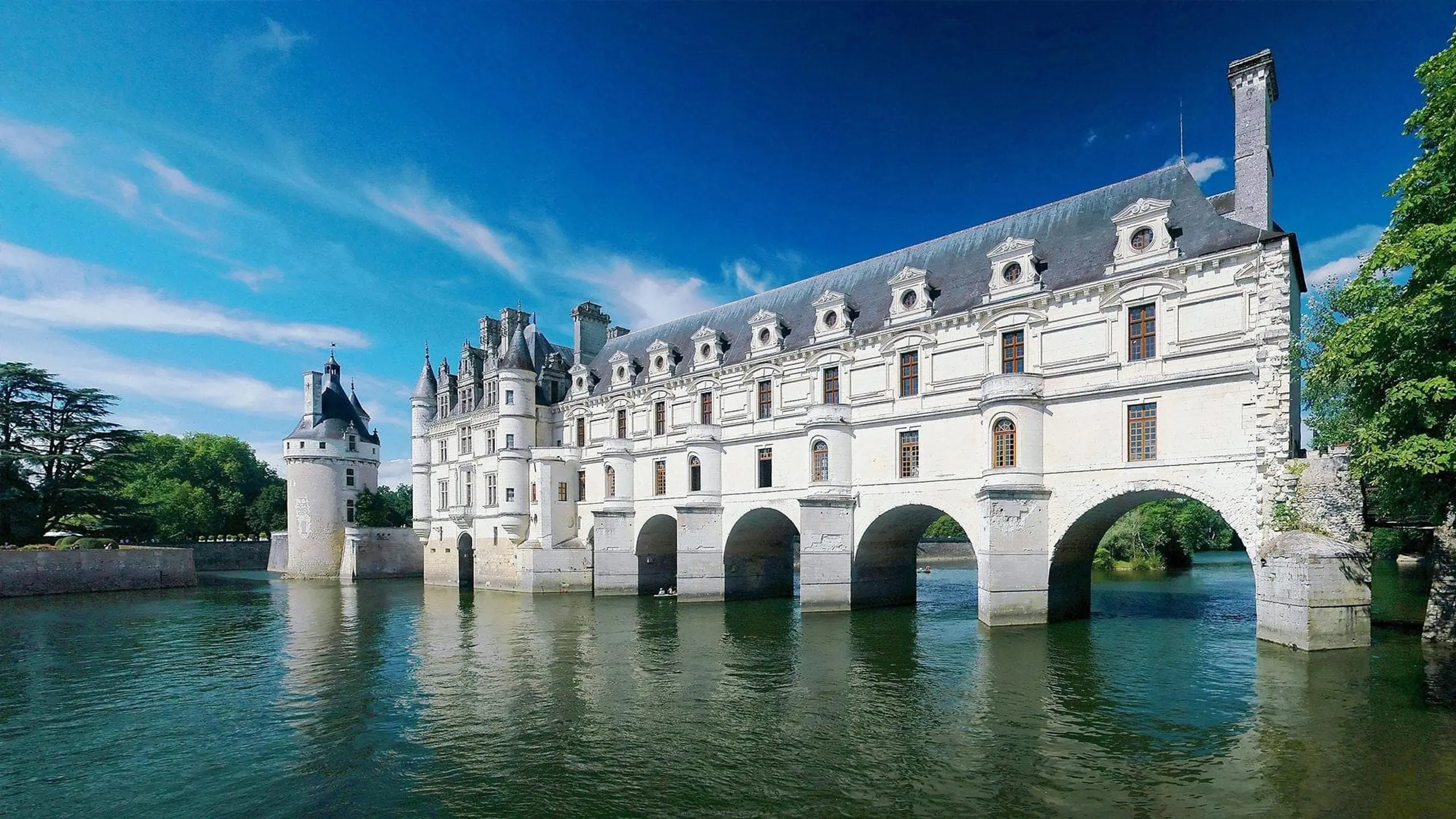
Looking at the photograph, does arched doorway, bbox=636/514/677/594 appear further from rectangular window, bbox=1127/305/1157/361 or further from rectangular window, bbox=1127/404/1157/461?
rectangular window, bbox=1127/305/1157/361

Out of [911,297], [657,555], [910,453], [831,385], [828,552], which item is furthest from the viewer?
[657,555]

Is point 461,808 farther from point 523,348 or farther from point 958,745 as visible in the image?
point 523,348

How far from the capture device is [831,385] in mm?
30219

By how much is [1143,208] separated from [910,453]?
1092cm

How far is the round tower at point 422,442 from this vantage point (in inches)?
2028

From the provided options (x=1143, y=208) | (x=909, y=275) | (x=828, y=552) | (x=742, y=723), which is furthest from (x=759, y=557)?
(x=1143, y=208)

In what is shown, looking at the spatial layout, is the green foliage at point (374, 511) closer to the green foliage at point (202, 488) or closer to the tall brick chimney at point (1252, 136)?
the green foliage at point (202, 488)

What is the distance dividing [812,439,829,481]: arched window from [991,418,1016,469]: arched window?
6.95 meters

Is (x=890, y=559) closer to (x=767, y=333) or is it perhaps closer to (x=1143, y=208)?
(x=767, y=333)

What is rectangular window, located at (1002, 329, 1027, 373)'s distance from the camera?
80.9 feet

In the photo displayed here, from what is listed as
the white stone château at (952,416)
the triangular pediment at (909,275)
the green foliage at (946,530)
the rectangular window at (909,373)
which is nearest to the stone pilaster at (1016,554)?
the white stone château at (952,416)

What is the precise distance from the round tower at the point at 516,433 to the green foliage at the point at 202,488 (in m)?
40.5

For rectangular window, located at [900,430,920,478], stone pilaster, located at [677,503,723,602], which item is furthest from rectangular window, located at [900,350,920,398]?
stone pilaster, located at [677,503,723,602]

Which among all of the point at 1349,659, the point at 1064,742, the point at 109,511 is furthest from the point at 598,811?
the point at 109,511
